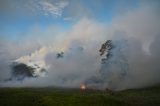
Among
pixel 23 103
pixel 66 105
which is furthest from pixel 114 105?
pixel 23 103

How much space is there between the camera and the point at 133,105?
532 ft

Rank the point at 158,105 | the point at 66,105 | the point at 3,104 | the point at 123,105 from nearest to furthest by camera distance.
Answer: the point at 3,104, the point at 66,105, the point at 123,105, the point at 158,105

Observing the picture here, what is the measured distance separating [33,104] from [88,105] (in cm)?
3213

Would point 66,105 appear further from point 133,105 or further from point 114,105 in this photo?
point 133,105

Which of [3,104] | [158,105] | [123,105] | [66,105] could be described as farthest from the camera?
[158,105]

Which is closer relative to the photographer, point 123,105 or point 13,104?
point 13,104

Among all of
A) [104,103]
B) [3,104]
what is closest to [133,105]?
[104,103]

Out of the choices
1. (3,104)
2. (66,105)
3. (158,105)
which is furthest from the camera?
(158,105)

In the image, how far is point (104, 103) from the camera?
6314 inches

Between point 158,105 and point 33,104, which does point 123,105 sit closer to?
point 158,105

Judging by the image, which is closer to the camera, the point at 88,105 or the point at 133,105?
the point at 88,105

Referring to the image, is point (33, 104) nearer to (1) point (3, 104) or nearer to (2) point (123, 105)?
(1) point (3, 104)

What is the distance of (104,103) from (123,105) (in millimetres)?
11825

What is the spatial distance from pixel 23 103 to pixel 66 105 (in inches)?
969
